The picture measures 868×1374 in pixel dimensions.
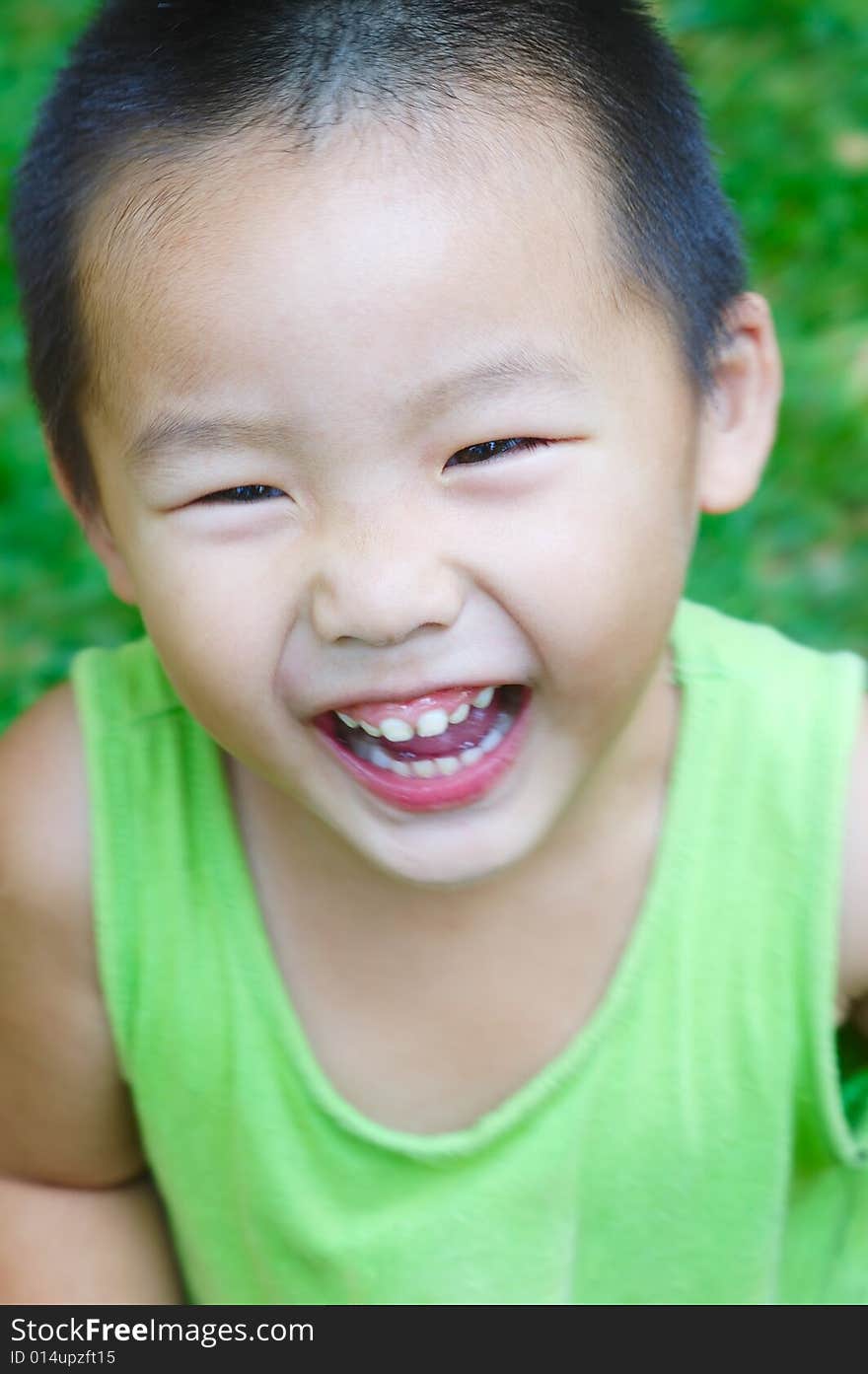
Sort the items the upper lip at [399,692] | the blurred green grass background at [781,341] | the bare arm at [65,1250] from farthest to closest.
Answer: the blurred green grass background at [781,341]
the bare arm at [65,1250]
the upper lip at [399,692]

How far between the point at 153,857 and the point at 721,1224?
67 centimetres

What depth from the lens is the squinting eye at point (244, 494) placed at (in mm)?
1252

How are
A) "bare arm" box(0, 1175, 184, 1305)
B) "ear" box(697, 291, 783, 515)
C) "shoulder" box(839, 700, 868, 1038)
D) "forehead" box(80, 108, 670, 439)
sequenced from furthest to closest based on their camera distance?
1. "bare arm" box(0, 1175, 184, 1305)
2. "shoulder" box(839, 700, 868, 1038)
3. "ear" box(697, 291, 783, 515)
4. "forehead" box(80, 108, 670, 439)

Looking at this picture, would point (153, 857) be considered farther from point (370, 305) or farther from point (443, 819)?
point (370, 305)

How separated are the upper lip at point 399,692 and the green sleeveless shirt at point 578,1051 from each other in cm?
38

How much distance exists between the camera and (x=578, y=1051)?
1607mm

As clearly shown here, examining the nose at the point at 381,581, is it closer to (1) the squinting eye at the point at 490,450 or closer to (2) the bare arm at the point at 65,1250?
(1) the squinting eye at the point at 490,450

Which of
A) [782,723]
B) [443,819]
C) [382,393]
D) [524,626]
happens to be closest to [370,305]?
[382,393]

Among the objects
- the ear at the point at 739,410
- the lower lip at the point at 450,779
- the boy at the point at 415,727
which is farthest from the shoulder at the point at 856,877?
the lower lip at the point at 450,779

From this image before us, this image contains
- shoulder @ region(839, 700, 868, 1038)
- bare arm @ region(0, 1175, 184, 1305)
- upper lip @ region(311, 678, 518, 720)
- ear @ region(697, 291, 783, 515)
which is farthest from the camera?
bare arm @ region(0, 1175, 184, 1305)

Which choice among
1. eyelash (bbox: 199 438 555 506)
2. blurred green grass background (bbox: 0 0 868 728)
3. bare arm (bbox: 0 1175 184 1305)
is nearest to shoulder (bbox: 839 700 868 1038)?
eyelash (bbox: 199 438 555 506)

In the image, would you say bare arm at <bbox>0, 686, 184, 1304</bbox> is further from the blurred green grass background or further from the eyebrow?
A: the blurred green grass background

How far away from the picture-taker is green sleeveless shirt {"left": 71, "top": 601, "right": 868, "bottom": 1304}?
5.25 feet

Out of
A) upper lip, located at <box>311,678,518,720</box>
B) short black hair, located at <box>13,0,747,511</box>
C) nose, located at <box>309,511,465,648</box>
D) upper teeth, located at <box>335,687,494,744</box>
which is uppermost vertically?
short black hair, located at <box>13,0,747,511</box>
